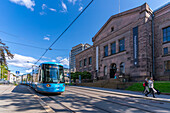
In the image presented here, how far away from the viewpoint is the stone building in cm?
2233

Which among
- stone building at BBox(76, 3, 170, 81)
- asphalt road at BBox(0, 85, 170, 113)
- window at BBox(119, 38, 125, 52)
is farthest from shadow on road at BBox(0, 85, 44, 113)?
window at BBox(119, 38, 125, 52)

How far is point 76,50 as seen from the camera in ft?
456

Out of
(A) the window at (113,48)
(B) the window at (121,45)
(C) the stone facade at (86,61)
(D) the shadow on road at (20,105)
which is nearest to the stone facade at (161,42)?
(B) the window at (121,45)

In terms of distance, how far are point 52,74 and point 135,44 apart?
19088mm

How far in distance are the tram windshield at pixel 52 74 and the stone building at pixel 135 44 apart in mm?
16831

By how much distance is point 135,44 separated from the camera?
24.6m

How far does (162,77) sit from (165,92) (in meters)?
8.16

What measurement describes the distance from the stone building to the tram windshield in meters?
16.8

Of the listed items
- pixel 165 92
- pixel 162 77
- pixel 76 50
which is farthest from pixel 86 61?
pixel 76 50

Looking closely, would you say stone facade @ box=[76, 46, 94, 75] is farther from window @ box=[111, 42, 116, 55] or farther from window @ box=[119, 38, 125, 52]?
window @ box=[119, 38, 125, 52]

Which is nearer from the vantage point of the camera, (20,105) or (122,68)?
(20,105)

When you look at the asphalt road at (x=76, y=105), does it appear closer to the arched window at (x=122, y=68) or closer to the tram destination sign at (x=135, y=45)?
the tram destination sign at (x=135, y=45)

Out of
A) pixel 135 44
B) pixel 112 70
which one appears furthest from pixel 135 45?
pixel 112 70

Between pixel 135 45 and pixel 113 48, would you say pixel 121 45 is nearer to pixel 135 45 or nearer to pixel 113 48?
pixel 113 48
